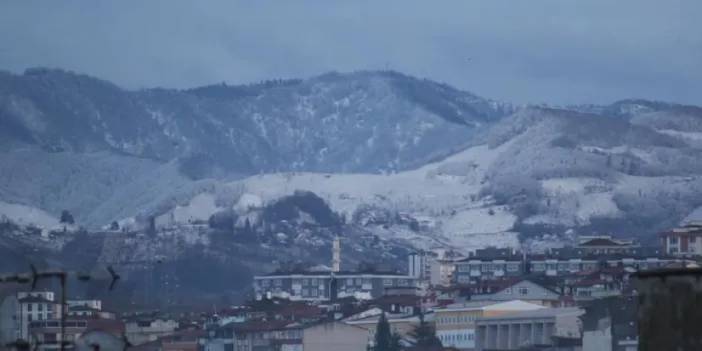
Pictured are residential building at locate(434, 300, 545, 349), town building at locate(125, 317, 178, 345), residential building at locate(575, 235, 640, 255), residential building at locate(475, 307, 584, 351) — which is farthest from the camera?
residential building at locate(575, 235, 640, 255)

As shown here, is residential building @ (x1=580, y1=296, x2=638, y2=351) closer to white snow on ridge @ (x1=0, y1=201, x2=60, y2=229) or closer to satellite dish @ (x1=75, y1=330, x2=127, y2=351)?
satellite dish @ (x1=75, y1=330, x2=127, y2=351)

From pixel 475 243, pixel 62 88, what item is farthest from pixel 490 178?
pixel 62 88

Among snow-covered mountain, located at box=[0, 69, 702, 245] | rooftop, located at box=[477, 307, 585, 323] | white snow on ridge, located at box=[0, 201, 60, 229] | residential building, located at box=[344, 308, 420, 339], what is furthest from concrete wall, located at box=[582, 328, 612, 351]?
snow-covered mountain, located at box=[0, 69, 702, 245]

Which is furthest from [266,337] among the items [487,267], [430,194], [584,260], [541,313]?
[430,194]

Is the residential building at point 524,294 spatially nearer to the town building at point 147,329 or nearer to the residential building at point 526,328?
the residential building at point 526,328

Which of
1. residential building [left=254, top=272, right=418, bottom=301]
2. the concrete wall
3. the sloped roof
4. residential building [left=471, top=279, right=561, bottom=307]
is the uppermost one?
residential building [left=254, top=272, right=418, bottom=301]

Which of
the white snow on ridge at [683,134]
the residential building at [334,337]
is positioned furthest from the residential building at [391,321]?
the white snow on ridge at [683,134]

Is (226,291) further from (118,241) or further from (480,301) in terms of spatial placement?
(480,301)
